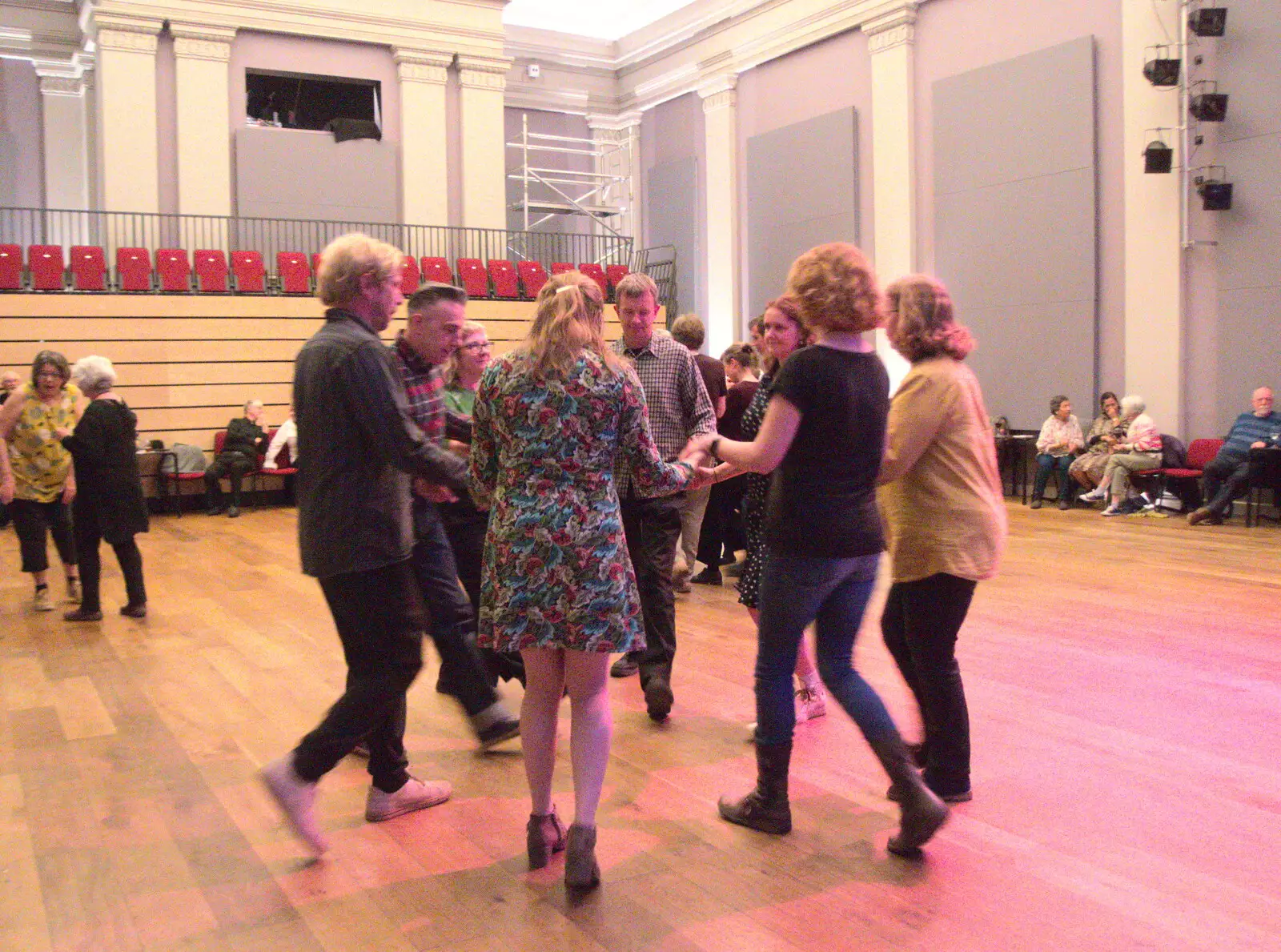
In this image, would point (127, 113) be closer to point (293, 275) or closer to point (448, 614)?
point (293, 275)

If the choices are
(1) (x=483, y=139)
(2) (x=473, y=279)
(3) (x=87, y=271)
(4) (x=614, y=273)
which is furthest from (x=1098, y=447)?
(3) (x=87, y=271)

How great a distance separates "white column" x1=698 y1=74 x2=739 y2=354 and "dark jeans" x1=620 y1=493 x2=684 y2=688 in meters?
12.0

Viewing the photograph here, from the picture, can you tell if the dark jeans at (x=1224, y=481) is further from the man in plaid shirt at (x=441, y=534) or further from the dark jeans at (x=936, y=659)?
the man in plaid shirt at (x=441, y=534)

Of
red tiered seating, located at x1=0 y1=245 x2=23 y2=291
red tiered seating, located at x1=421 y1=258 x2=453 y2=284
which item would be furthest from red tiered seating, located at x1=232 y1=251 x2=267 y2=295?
red tiered seating, located at x1=0 y1=245 x2=23 y2=291

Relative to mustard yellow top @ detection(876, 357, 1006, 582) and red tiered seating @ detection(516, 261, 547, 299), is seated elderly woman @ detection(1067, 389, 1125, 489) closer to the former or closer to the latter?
red tiered seating @ detection(516, 261, 547, 299)

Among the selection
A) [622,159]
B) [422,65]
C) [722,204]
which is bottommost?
[722,204]

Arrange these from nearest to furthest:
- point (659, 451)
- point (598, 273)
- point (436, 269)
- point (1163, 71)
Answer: point (659, 451) → point (1163, 71) → point (436, 269) → point (598, 273)

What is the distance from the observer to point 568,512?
8.01 ft

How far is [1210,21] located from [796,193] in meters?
5.69

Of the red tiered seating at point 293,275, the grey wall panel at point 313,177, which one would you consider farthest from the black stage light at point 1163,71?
the grey wall panel at point 313,177

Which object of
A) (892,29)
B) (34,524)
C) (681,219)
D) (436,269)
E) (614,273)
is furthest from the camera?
(681,219)

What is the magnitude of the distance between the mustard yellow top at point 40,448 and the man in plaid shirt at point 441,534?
3.45m

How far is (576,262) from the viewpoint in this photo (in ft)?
56.5

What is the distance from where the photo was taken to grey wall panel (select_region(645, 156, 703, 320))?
654 inches
